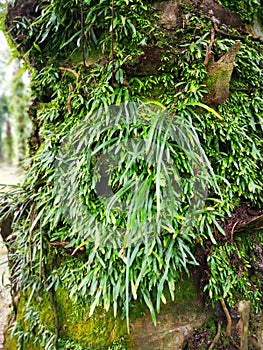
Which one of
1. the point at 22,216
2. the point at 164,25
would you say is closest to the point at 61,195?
the point at 22,216

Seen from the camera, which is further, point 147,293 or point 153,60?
point 153,60

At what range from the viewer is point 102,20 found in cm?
139

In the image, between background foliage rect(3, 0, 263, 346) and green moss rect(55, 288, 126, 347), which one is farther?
green moss rect(55, 288, 126, 347)

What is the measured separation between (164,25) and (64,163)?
0.80 metres

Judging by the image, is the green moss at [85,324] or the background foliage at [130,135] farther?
the green moss at [85,324]

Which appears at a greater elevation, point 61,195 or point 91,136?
point 91,136

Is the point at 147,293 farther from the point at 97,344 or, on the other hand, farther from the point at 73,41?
the point at 73,41

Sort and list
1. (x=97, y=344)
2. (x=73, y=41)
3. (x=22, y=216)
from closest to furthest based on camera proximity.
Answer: (x=97, y=344) → (x=73, y=41) → (x=22, y=216)

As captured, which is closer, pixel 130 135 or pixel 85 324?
pixel 130 135

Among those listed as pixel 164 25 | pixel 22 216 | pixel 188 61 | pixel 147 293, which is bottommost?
pixel 147 293

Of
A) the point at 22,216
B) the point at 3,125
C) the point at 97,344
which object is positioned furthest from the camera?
the point at 3,125

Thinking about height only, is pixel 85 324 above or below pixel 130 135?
below

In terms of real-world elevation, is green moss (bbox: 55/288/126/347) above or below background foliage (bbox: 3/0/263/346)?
below

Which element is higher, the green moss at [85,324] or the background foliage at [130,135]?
the background foliage at [130,135]
